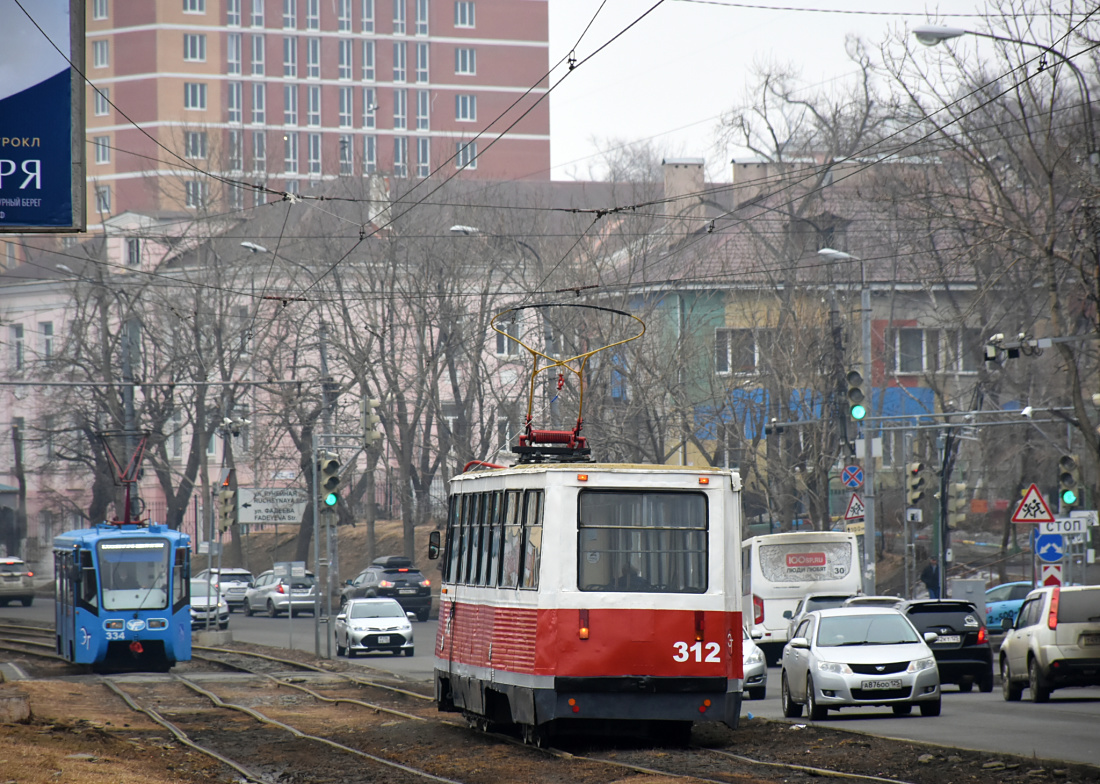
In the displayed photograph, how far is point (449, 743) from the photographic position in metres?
16.3

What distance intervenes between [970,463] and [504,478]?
136ft

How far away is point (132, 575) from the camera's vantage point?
3028 cm

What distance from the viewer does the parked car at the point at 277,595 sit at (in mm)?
51594

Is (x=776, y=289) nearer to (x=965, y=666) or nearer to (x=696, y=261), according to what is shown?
(x=696, y=261)

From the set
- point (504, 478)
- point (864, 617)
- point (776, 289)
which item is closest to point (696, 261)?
point (776, 289)

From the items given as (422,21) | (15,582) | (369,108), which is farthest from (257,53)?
(15,582)

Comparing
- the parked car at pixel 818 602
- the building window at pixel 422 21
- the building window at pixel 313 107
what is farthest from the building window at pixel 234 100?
the parked car at pixel 818 602

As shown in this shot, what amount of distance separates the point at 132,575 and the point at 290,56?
287 ft

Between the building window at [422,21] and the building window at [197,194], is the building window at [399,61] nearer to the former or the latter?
the building window at [422,21]

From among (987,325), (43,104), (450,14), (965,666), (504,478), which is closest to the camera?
(43,104)

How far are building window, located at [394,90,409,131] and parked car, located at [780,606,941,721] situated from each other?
9871 centimetres

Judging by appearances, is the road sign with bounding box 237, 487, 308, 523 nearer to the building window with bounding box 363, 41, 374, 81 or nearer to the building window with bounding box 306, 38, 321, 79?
the building window with bounding box 306, 38, 321, 79

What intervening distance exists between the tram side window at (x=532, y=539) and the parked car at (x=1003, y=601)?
2510cm

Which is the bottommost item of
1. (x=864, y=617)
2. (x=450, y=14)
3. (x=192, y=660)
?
(x=192, y=660)
